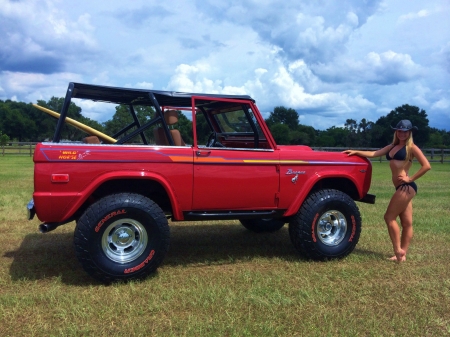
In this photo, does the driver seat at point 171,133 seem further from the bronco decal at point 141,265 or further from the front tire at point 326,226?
the front tire at point 326,226

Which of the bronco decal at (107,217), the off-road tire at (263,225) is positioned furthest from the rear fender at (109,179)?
the off-road tire at (263,225)

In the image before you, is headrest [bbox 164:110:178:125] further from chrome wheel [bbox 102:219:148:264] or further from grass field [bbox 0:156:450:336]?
grass field [bbox 0:156:450:336]

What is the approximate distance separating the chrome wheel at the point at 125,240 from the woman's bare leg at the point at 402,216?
2852 mm

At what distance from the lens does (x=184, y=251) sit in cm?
549

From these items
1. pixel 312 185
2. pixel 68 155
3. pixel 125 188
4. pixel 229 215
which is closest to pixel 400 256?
pixel 312 185

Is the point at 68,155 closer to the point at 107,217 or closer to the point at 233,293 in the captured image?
the point at 107,217

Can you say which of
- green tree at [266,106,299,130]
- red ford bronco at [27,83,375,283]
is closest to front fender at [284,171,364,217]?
red ford bronco at [27,83,375,283]

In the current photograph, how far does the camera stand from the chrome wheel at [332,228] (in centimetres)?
516

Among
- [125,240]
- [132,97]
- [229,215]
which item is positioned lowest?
[125,240]

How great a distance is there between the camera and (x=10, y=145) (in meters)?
33.9

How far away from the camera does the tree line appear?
18.3 feet

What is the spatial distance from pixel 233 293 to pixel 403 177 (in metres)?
2.47

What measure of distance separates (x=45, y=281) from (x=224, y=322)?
6.52 feet

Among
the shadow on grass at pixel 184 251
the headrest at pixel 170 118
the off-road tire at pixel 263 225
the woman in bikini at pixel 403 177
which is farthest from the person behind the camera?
the off-road tire at pixel 263 225
